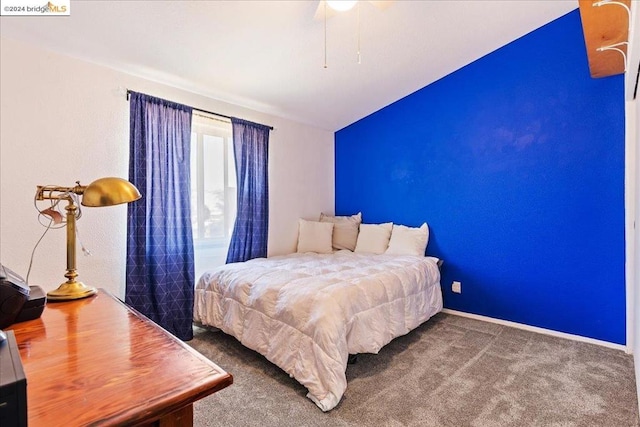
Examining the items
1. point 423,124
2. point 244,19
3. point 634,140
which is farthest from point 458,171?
point 244,19

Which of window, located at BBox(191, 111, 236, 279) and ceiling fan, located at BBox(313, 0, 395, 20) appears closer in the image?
ceiling fan, located at BBox(313, 0, 395, 20)

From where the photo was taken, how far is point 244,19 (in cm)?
211

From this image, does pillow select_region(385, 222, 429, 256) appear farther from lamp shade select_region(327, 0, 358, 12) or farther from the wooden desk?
the wooden desk

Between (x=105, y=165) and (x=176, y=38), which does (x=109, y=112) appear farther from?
(x=176, y=38)

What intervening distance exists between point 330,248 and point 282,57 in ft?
7.00

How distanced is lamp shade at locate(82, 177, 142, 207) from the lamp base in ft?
1.26

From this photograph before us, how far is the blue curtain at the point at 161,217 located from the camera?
8.13 ft

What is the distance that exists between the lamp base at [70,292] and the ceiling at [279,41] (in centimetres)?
167

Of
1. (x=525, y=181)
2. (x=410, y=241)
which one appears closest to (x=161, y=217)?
(x=410, y=241)

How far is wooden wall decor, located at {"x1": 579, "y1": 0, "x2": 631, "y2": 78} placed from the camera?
1.65 metres

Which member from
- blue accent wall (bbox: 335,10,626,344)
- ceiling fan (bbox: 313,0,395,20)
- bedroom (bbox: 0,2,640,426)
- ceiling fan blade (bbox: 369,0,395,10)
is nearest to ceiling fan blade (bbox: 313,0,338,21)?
ceiling fan (bbox: 313,0,395,20)

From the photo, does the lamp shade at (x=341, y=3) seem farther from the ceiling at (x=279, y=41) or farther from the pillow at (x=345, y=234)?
the pillow at (x=345, y=234)

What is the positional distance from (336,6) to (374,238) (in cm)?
244

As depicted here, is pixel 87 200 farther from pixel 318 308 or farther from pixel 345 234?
pixel 345 234
